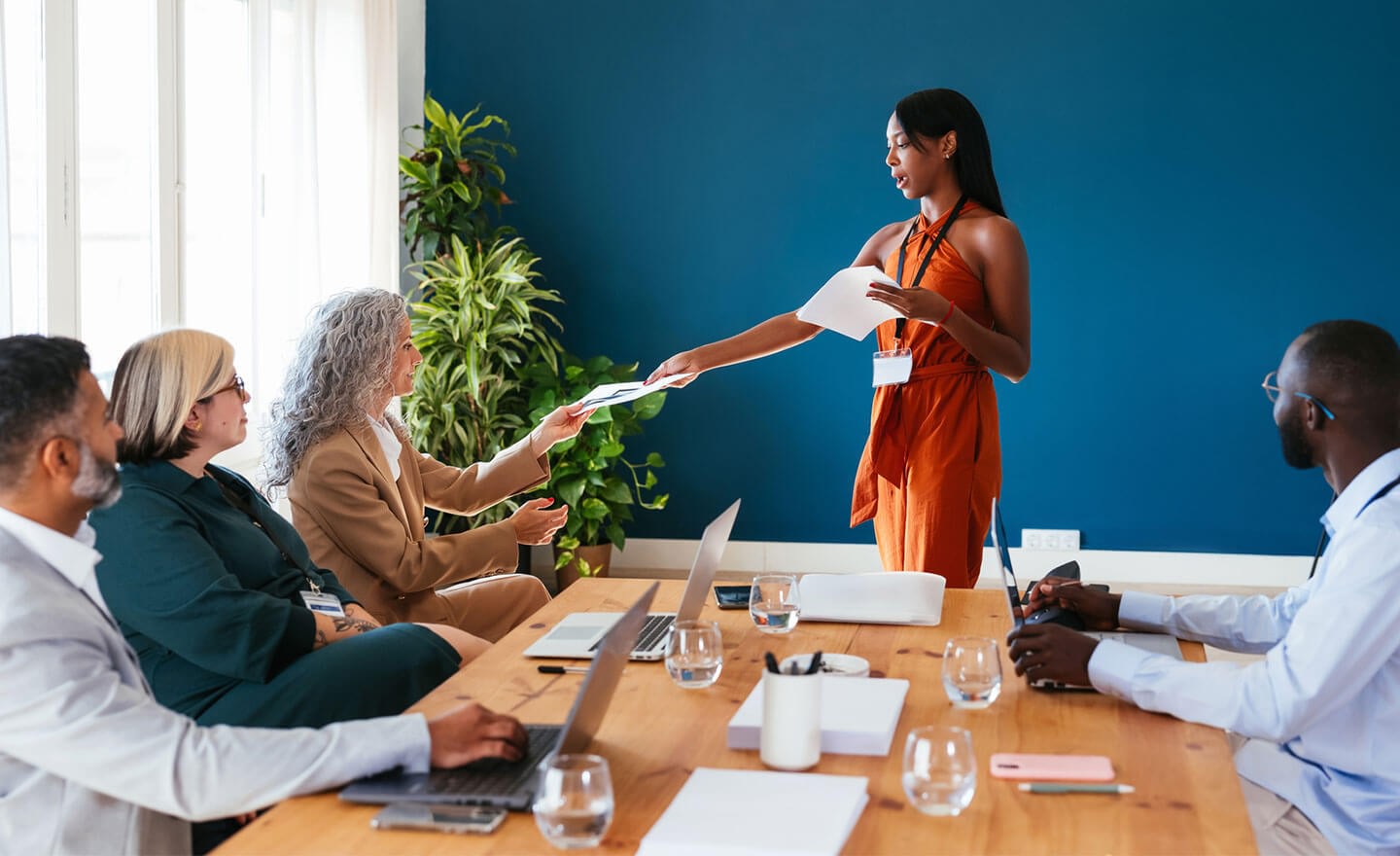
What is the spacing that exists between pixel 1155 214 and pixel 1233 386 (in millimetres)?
802

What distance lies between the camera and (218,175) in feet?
14.4

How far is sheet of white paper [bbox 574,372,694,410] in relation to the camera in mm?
3320

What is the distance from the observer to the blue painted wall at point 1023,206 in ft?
18.3

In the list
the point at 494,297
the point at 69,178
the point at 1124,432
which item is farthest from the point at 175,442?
the point at 1124,432

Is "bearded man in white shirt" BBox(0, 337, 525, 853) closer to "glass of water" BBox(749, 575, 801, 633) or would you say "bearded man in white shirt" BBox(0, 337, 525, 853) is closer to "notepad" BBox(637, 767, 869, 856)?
"notepad" BBox(637, 767, 869, 856)

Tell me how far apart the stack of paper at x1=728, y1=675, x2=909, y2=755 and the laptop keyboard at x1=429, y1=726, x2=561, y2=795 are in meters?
0.24

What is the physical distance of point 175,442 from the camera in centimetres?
232

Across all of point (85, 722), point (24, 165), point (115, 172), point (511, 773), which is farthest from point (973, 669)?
point (115, 172)

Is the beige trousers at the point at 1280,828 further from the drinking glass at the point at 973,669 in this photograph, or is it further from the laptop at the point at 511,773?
the laptop at the point at 511,773

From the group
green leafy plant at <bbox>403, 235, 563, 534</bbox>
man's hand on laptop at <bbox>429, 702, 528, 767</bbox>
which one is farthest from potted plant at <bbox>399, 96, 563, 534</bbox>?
man's hand on laptop at <bbox>429, 702, 528, 767</bbox>

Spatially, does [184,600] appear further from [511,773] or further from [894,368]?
[894,368]

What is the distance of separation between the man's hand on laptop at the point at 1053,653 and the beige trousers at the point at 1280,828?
248 millimetres

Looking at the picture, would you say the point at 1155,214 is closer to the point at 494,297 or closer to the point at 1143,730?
the point at 494,297

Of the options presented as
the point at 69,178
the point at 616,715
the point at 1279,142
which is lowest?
the point at 616,715
